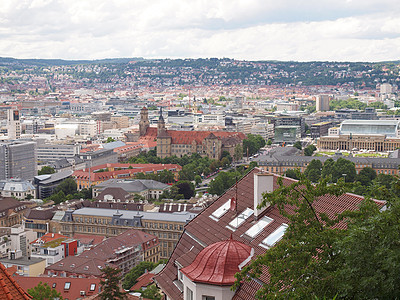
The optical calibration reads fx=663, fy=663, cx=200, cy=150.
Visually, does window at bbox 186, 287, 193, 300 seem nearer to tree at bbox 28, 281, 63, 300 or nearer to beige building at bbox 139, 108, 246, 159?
tree at bbox 28, 281, 63, 300

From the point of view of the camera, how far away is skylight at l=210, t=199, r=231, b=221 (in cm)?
1825

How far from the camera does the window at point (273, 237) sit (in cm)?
1500

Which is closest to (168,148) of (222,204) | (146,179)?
(146,179)

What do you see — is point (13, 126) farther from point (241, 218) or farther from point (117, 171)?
point (241, 218)

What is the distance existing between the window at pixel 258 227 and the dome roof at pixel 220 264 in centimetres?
139

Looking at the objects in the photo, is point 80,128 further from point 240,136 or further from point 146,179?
point 146,179

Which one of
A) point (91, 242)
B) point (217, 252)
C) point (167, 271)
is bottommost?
point (91, 242)

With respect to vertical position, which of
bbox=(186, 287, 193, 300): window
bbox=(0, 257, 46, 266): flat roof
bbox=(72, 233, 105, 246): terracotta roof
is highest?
bbox=(186, 287, 193, 300): window

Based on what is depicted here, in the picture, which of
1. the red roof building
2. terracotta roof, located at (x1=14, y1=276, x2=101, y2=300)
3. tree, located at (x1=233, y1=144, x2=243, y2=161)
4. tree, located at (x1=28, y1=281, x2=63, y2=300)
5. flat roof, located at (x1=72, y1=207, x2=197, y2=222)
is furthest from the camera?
tree, located at (x1=233, y1=144, x2=243, y2=161)

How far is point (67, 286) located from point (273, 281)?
1154 inches

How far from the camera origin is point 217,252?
14.2 meters

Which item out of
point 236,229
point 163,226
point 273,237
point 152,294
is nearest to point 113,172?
point 163,226

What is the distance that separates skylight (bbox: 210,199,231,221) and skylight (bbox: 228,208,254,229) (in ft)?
3.09

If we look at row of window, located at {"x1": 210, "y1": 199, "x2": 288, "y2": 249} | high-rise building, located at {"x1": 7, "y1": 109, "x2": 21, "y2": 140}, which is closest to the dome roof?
row of window, located at {"x1": 210, "y1": 199, "x2": 288, "y2": 249}
